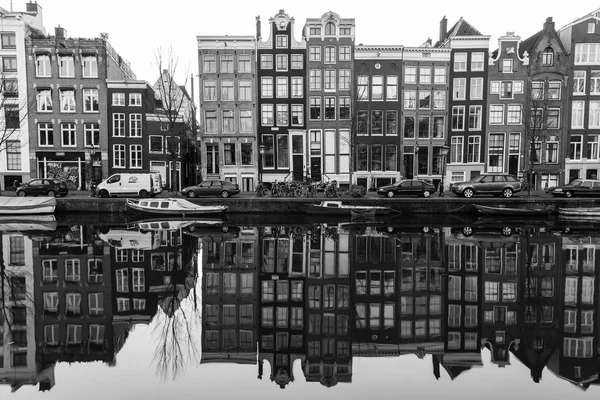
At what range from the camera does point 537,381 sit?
7707mm

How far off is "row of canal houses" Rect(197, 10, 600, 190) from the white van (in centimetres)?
945

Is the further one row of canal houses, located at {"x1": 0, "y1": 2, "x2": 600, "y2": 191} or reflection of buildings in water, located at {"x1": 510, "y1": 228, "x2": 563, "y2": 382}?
row of canal houses, located at {"x1": 0, "y1": 2, "x2": 600, "y2": 191}

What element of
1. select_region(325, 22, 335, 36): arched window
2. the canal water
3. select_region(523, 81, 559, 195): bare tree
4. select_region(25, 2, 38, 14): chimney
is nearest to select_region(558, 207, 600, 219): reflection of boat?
select_region(523, 81, 559, 195): bare tree

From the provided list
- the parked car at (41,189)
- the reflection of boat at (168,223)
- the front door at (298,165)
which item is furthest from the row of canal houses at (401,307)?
the front door at (298,165)

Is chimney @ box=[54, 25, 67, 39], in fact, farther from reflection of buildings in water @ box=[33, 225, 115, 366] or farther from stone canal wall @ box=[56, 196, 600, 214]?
reflection of buildings in water @ box=[33, 225, 115, 366]

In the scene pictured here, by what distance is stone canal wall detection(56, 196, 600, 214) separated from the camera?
106 feet

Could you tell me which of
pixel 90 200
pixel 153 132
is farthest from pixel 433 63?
pixel 90 200

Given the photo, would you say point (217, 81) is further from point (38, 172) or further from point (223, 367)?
point (223, 367)

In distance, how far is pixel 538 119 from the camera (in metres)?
40.6

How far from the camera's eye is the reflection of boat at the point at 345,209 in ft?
101

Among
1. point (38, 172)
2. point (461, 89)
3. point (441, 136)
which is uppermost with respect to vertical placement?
point (461, 89)

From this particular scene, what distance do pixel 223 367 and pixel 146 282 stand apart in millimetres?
6460

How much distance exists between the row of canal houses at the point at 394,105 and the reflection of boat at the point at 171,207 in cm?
1290

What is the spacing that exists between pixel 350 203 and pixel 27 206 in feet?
77.6
